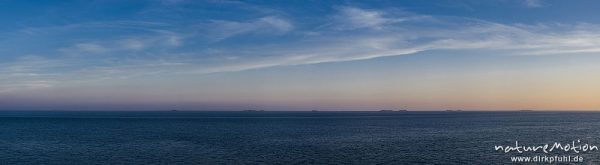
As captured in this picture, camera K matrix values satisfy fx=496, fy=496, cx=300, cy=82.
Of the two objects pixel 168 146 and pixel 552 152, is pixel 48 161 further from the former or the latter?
pixel 552 152

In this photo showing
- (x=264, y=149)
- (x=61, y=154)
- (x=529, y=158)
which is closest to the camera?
(x=529, y=158)

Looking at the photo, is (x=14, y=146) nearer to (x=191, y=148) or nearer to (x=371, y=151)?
(x=191, y=148)

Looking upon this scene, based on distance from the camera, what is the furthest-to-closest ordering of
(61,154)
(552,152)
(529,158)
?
1. (61,154)
2. (552,152)
3. (529,158)

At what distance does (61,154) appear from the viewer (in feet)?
261

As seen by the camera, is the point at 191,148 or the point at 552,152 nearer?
the point at 552,152

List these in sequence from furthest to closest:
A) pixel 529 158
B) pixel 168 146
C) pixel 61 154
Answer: pixel 168 146 < pixel 61 154 < pixel 529 158

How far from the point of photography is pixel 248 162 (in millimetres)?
67812

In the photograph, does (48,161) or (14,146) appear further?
(14,146)

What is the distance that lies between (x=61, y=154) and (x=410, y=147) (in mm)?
57909

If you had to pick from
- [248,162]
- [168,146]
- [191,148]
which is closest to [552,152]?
[248,162]

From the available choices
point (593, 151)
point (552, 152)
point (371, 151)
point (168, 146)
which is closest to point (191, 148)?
point (168, 146)

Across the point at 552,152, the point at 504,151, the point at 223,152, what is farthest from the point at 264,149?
the point at 552,152

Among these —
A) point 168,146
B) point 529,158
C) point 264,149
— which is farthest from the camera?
point 168,146

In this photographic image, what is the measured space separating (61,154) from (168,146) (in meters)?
18.6
